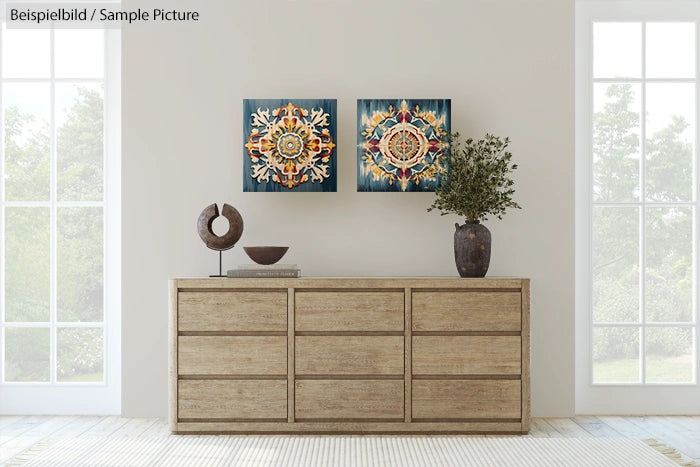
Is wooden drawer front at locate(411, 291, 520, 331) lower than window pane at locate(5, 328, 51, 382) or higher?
higher

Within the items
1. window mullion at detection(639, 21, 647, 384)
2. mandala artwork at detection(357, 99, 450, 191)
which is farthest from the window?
window mullion at detection(639, 21, 647, 384)

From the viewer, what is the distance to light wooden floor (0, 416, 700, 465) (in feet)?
11.3

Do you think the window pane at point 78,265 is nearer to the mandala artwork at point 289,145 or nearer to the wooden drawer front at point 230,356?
the wooden drawer front at point 230,356

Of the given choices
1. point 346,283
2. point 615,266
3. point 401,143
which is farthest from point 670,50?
point 346,283

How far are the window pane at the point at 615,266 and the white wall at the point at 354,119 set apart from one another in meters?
0.25

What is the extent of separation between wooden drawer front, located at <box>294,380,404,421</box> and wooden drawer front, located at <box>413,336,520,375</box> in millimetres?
170

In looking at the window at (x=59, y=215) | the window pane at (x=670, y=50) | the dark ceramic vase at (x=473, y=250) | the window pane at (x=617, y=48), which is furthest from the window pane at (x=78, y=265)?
the window pane at (x=670, y=50)

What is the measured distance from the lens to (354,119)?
3877mm

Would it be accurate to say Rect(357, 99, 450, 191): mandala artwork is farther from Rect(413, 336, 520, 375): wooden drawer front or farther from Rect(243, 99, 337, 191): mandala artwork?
Rect(413, 336, 520, 375): wooden drawer front

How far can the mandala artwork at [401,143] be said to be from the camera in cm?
377

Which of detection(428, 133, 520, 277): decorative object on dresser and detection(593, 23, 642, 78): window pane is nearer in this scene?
detection(428, 133, 520, 277): decorative object on dresser

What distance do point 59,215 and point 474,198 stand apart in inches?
90.3

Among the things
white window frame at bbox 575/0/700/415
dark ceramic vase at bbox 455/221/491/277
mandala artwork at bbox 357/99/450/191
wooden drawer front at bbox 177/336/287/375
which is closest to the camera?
wooden drawer front at bbox 177/336/287/375

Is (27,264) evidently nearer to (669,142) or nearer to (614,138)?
(614,138)
